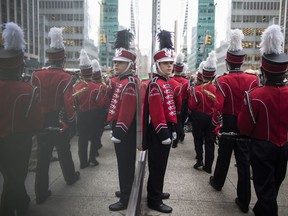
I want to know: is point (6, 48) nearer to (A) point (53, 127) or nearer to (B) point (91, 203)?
(A) point (53, 127)

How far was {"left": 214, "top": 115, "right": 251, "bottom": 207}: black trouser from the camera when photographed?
10.2 ft

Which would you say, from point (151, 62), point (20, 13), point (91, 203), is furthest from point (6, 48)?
point (151, 62)

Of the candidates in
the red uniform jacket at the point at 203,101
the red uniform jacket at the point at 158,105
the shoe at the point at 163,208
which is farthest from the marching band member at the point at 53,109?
the red uniform jacket at the point at 203,101

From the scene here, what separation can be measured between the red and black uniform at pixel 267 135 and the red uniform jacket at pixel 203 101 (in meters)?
2.32

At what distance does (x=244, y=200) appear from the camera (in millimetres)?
3057

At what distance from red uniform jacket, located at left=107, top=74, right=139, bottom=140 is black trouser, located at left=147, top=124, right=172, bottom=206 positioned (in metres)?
0.61

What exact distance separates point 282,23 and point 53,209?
2.33m

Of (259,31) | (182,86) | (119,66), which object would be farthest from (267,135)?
(182,86)

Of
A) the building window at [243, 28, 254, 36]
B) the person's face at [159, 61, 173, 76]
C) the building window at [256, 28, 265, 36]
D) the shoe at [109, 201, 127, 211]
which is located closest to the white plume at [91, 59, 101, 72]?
the shoe at [109, 201, 127, 211]

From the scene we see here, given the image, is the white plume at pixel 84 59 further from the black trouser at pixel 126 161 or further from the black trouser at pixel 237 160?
the black trouser at pixel 237 160

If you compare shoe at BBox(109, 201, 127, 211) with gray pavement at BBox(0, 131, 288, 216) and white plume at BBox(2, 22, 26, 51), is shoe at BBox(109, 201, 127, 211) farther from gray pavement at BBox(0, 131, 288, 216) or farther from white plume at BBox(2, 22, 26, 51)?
white plume at BBox(2, 22, 26, 51)

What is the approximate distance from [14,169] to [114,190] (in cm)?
108

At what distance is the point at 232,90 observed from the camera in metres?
3.34

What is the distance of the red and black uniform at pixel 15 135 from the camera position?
94 cm
